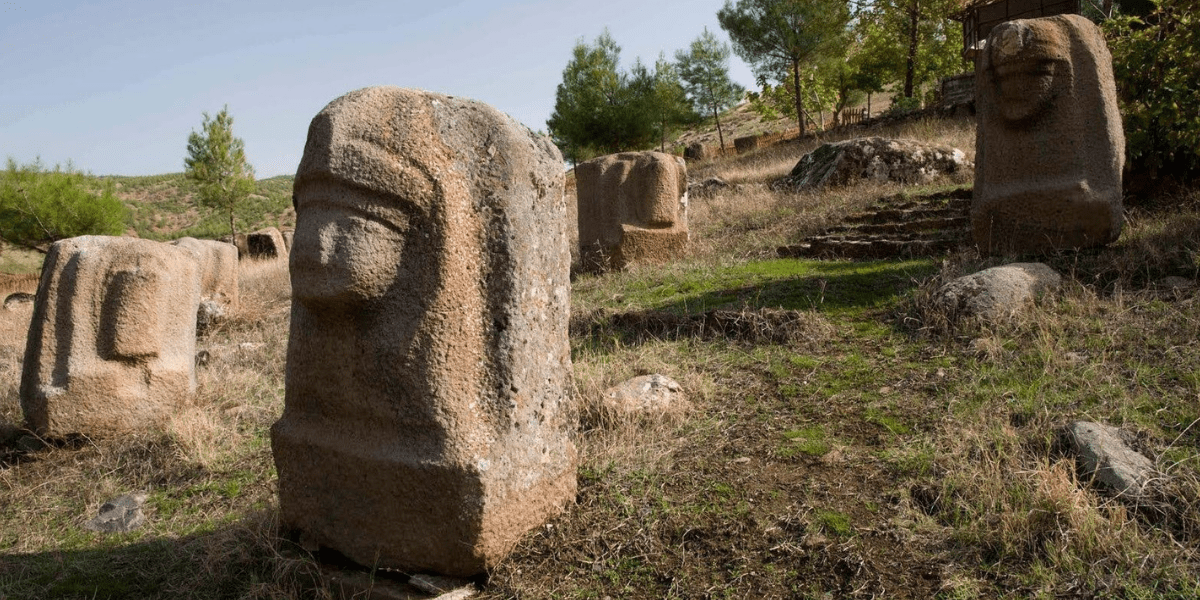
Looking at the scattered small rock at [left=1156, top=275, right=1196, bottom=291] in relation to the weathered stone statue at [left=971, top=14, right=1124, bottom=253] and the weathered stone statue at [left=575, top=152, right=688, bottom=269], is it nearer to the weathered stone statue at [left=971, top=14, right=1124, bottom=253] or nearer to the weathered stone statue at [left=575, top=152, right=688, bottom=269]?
the weathered stone statue at [left=971, top=14, right=1124, bottom=253]

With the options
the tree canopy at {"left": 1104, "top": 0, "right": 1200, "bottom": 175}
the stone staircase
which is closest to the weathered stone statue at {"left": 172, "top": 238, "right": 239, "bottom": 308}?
the stone staircase

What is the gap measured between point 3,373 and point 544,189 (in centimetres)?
680

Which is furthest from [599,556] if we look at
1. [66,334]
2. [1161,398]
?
[66,334]

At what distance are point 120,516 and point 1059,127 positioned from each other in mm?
6894

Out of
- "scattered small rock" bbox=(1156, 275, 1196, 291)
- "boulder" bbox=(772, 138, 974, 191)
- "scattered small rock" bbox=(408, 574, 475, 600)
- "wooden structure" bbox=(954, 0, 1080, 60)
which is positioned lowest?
"scattered small rock" bbox=(408, 574, 475, 600)

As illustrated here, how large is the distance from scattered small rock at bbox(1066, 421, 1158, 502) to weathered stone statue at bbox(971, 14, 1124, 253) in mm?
3473

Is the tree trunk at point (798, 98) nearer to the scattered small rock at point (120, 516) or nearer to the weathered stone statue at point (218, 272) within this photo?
the weathered stone statue at point (218, 272)

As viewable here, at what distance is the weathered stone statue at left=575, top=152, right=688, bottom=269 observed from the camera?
9.30 meters

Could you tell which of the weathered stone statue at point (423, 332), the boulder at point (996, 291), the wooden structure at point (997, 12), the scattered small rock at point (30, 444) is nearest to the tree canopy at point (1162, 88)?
the boulder at point (996, 291)

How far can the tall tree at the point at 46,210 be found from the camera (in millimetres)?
20781

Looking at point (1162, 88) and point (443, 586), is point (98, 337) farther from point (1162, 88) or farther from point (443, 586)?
point (1162, 88)

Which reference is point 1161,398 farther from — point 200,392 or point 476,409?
point 200,392

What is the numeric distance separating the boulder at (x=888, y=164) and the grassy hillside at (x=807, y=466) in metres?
5.73

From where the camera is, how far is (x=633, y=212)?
30.9 feet
